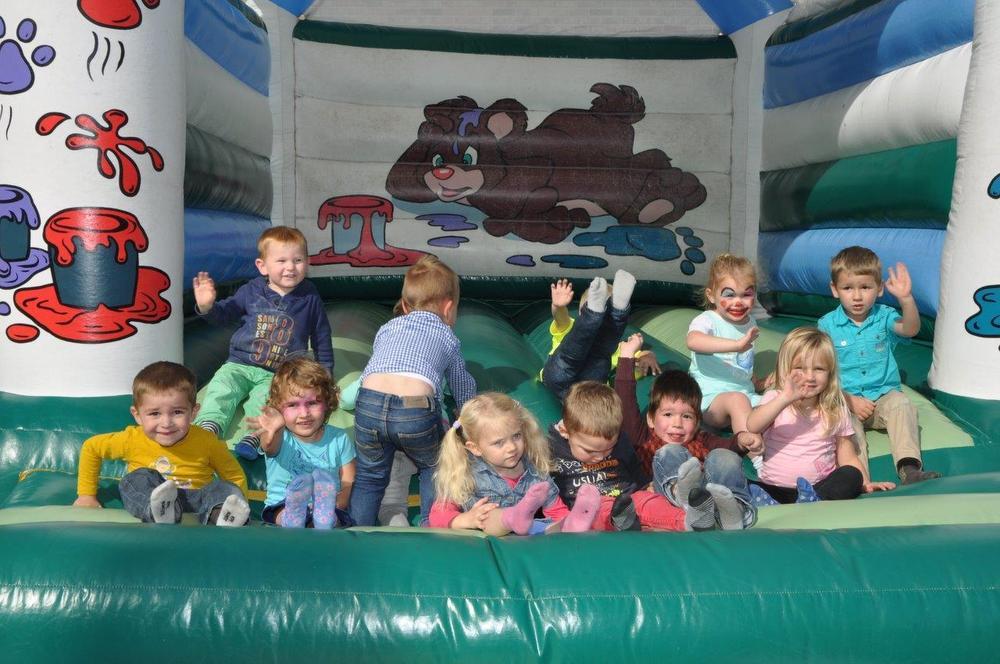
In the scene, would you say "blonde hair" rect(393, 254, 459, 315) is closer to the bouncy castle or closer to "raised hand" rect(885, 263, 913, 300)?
the bouncy castle

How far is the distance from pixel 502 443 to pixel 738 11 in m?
3.86

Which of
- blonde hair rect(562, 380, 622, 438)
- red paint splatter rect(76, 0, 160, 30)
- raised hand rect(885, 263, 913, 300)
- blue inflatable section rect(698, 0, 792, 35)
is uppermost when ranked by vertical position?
blue inflatable section rect(698, 0, 792, 35)

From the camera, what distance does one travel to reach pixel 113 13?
2996 millimetres

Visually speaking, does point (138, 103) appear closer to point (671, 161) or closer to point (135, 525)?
point (135, 525)

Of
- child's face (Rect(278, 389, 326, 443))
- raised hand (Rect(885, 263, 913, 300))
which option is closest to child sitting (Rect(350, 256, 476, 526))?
child's face (Rect(278, 389, 326, 443))

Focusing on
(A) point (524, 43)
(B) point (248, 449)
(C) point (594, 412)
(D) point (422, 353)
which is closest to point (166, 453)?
(B) point (248, 449)

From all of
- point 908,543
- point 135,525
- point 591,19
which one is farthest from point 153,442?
point 591,19

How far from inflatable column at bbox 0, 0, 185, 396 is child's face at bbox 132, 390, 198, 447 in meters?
0.51

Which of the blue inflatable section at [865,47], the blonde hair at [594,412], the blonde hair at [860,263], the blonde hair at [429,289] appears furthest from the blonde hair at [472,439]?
the blue inflatable section at [865,47]

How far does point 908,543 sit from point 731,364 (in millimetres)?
1511

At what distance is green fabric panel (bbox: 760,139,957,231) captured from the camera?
3934 mm

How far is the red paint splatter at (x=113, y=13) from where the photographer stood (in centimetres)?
297

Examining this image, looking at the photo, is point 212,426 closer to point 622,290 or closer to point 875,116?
point 622,290

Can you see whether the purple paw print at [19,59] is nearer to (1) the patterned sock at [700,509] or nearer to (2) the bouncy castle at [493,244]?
(2) the bouncy castle at [493,244]
